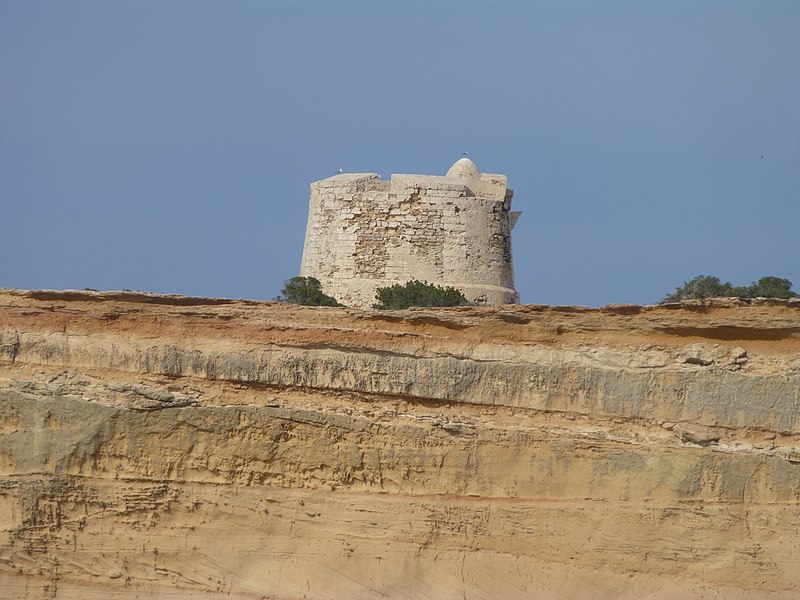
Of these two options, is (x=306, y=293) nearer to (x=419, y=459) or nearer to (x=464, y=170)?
(x=464, y=170)

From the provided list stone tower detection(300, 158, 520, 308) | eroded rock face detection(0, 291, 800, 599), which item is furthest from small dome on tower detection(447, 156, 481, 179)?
eroded rock face detection(0, 291, 800, 599)

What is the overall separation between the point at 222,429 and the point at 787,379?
5.80 metres

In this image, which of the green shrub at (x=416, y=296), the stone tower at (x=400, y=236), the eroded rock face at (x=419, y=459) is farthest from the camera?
the stone tower at (x=400, y=236)

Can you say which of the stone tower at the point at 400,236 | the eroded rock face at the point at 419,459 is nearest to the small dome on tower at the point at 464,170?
the stone tower at the point at 400,236

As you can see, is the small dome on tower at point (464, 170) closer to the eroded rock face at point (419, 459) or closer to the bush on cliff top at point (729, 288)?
the bush on cliff top at point (729, 288)

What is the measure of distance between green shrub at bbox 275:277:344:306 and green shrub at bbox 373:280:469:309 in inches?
46.6

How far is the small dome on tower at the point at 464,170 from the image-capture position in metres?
36.8

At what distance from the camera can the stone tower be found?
35.1 m

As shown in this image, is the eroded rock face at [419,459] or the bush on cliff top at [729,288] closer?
the eroded rock face at [419,459]

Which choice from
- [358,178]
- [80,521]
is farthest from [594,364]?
[358,178]

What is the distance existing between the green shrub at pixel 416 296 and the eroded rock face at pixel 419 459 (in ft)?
55.3

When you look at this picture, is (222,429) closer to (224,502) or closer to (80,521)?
(224,502)

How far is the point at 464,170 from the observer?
36812mm

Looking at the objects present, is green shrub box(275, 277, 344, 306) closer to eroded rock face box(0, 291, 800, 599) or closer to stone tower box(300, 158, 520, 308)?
stone tower box(300, 158, 520, 308)
